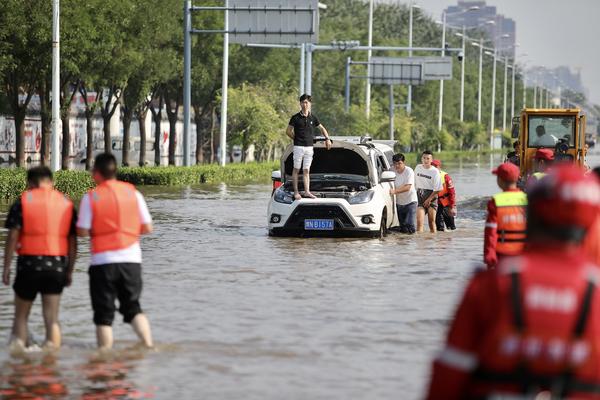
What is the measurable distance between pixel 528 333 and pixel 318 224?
19863mm

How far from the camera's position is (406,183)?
25.3 m

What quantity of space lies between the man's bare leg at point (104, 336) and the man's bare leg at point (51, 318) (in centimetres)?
34

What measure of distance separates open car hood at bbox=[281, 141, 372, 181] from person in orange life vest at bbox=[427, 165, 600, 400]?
20228 millimetres

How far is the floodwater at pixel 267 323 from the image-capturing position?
10.2 metres


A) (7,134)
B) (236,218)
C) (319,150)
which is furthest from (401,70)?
(319,150)

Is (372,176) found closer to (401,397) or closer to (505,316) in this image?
(401,397)

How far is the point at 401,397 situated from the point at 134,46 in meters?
46.8

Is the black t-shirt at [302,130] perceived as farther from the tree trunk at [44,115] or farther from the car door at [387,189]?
the tree trunk at [44,115]

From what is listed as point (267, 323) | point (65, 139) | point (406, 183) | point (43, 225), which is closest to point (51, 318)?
point (43, 225)

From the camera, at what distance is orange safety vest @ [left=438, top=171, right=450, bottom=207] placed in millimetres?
26109

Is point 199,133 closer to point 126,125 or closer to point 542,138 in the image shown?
point 126,125

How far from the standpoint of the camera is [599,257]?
8.26 meters

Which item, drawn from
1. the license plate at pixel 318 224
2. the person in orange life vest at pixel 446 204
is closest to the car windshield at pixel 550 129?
the person in orange life vest at pixel 446 204

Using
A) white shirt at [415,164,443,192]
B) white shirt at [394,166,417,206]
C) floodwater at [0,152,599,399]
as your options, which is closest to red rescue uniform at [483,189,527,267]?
floodwater at [0,152,599,399]
